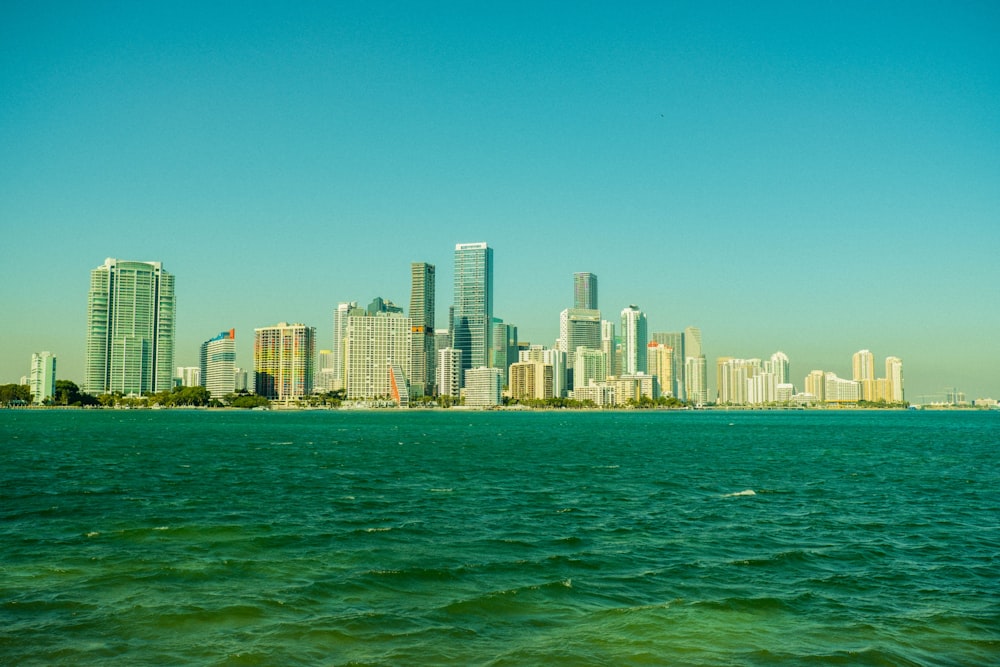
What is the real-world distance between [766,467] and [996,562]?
43.4m

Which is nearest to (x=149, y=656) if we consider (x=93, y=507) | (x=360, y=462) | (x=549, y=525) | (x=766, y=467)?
(x=549, y=525)

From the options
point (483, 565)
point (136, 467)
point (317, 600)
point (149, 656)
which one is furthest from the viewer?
point (136, 467)

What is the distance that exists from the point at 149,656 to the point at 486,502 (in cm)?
2807

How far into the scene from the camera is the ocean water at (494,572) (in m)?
20.8

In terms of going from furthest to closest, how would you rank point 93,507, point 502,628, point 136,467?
1. point 136,467
2. point 93,507
3. point 502,628

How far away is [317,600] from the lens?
2469 centimetres

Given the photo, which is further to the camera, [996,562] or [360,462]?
[360,462]

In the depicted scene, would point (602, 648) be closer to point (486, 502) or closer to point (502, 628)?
point (502, 628)

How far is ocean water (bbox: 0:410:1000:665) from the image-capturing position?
20.8 meters

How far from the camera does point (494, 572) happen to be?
28.5 metres

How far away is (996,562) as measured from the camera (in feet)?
103

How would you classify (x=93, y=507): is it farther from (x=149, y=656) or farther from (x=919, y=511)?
(x=919, y=511)

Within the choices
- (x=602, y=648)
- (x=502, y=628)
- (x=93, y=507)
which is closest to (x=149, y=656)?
(x=502, y=628)

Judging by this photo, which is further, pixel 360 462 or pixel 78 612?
pixel 360 462
